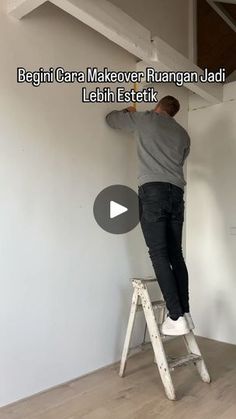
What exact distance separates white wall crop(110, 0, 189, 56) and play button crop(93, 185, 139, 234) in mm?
1506

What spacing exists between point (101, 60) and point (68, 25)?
14.3 inches

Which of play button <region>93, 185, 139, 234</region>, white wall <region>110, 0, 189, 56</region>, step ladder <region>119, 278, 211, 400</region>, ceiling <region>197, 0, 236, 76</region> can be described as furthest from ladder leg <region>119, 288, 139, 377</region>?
ceiling <region>197, 0, 236, 76</region>

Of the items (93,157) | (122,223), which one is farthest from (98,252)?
(93,157)

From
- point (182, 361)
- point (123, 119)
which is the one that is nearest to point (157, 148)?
point (123, 119)

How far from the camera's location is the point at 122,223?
2984mm

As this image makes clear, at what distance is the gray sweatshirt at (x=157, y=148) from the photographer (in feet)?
8.39

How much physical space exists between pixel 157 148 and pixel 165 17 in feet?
5.37

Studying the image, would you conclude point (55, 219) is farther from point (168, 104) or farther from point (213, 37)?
point (213, 37)

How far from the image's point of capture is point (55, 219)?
2.44 m

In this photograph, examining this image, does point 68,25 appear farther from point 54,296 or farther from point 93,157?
point 54,296

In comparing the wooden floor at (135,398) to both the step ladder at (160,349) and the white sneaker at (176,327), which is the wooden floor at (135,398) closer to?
the step ladder at (160,349)

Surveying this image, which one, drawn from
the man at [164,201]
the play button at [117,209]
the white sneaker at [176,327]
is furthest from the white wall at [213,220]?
the white sneaker at [176,327]

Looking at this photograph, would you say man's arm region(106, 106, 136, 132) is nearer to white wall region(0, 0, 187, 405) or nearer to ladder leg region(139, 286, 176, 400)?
white wall region(0, 0, 187, 405)

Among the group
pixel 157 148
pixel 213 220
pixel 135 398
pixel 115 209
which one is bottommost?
pixel 135 398
